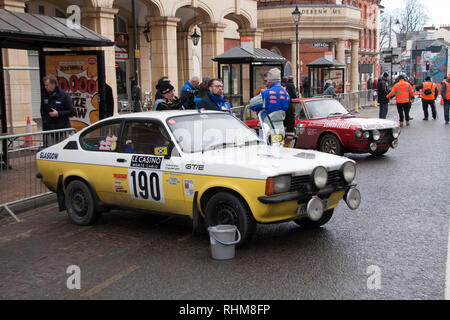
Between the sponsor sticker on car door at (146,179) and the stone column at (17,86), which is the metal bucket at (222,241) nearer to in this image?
the sponsor sticker on car door at (146,179)

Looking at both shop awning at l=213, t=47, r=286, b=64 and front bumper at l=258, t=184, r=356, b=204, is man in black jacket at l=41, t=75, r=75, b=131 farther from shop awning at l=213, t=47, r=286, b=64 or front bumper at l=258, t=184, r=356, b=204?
shop awning at l=213, t=47, r=286, b=64

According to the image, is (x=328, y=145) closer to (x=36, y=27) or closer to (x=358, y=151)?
(x=358, y=151)

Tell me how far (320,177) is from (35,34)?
638 centimetres

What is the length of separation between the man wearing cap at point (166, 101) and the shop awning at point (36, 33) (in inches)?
88.2

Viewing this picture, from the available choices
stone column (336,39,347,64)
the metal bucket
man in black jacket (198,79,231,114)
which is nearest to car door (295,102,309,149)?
man in black jacket (198,79,231,114)

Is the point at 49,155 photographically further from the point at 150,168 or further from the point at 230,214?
the point at 230,214

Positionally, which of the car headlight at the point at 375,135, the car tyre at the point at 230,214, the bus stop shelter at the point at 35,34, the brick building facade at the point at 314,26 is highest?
the brick building facade at the point at 314,26

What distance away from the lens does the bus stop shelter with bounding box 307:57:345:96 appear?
3008cm

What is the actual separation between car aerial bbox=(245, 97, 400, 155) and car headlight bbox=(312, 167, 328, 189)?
20.5 ft

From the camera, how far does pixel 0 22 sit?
30.6 feet

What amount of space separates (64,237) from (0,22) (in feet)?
15.4

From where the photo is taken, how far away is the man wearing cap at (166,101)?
380 inches

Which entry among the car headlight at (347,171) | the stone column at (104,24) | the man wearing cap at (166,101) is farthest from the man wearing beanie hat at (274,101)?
the stone column at (104,24)

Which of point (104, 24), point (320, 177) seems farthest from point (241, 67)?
point (320, 177)
